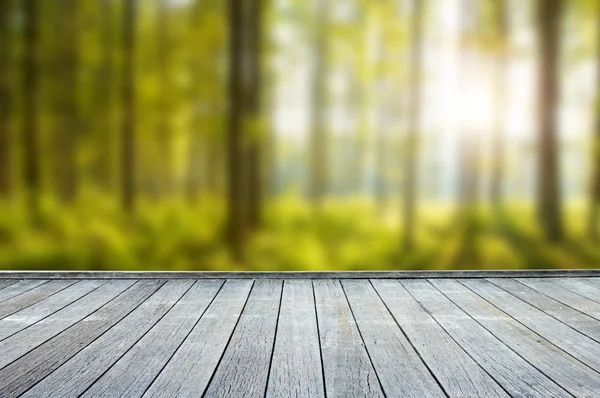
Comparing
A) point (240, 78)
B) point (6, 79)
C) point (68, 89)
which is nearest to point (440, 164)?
point (240, 78)

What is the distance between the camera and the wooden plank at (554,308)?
87.7 inches

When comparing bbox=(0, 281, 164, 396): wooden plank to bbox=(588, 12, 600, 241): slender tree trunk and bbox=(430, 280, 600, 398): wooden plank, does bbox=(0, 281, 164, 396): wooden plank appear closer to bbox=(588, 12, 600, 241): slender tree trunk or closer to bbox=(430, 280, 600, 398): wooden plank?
bbox=(430, 280, 600, 398): wooden plank

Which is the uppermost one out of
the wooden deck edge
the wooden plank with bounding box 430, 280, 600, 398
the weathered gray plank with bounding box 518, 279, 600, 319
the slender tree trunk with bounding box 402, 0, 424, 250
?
the slender tree trunk with bounding box 402, 0, 424, 250

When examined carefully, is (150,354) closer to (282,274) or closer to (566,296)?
(282,274)

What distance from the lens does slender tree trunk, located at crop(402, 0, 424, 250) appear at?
3605 millimetres

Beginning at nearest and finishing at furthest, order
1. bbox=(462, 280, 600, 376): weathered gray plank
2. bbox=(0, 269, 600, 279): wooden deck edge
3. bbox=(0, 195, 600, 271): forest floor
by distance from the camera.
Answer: bbox=(462, 280, 600, 376): weathered gray plank < bbox=(0, 269, 600, 279): wooden deck edge < bbox=(0, 195, 600, 271): forest floor

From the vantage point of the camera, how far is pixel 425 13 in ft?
11.8

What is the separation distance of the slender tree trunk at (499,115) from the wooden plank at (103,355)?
83.9 inches


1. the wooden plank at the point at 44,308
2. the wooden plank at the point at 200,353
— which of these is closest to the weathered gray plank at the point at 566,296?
the wooden plank at the point at 200,353

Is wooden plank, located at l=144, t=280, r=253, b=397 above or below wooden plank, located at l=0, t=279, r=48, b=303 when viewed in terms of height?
below

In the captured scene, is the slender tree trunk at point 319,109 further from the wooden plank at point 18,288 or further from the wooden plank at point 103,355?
the wooden plank at point 18,288

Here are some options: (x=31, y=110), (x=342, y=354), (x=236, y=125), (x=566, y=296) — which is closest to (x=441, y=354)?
(x=342, y=354)

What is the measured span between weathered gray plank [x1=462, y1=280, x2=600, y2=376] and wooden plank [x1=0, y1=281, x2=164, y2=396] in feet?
5.45

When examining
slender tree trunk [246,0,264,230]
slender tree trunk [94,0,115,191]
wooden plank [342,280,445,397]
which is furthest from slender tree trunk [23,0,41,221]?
wooden plank [342,280,445,397]
